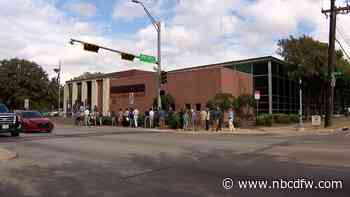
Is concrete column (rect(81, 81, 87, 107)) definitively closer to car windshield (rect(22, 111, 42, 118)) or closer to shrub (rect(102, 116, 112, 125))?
shrub (rect(102, 116, 112, 125))

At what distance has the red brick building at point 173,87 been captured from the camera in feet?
132

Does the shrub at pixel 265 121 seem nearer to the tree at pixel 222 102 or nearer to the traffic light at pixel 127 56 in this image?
the tree at pixel 222 102

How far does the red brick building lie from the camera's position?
40.2 meters

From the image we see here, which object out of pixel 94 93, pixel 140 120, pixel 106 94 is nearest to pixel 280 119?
pixel 140 120

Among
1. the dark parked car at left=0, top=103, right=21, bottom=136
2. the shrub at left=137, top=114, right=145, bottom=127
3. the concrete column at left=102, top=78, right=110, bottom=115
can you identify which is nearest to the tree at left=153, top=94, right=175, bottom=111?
the shrub at left=137, top=114, right=145, bottom=127

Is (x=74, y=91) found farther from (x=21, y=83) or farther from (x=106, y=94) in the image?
(x=106, y=94)

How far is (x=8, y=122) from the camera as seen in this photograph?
2147cm

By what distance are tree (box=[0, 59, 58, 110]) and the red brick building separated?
12686 millimetres

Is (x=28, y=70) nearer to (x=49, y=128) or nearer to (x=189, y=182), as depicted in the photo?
(x=49, y=128)

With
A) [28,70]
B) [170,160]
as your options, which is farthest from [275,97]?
[28,70]

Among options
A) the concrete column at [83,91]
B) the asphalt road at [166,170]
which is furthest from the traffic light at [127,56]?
the concrete column at [83,91]

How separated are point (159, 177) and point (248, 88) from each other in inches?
1440

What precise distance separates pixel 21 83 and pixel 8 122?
5028 centimetres

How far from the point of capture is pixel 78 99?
63000 millimetres
